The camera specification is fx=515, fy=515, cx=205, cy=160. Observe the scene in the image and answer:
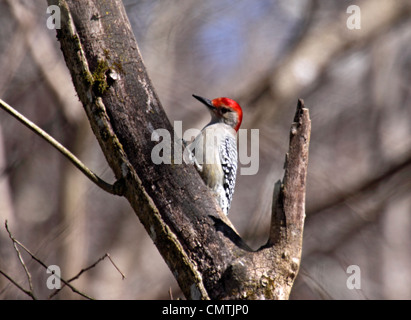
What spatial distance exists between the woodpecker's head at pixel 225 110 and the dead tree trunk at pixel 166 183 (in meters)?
2.36

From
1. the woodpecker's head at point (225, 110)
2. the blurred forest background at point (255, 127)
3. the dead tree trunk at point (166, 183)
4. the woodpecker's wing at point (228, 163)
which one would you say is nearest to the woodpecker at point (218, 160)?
the woodpecker's wing at point (228, 163)

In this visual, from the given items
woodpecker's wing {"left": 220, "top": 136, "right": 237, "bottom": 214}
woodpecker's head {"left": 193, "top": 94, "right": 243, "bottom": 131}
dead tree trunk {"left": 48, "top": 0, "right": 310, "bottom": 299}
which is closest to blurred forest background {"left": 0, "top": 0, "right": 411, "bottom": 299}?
woodpecker's head {"left": 193, "top": 94, "right": 243, "bottom": 131}

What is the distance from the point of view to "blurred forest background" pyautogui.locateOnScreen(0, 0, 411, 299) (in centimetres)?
584

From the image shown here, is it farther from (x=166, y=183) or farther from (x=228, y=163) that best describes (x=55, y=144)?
(x=228, y=163)

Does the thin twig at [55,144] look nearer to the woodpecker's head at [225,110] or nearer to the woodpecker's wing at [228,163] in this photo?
the woodpecker's wing at [228,163]

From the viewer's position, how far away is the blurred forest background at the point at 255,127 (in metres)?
5.84

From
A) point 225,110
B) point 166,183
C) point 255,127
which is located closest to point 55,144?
point 166,183

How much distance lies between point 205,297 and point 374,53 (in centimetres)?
523

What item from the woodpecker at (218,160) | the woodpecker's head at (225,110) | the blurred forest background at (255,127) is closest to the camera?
the woodpecker at (218,160)

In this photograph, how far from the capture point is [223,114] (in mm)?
4758

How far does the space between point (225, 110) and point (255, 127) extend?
1367 mm

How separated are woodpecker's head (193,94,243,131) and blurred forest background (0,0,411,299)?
3.71ft

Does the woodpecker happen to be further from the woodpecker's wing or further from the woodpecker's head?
the woodpecker's head

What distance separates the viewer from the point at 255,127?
6.03 metres
